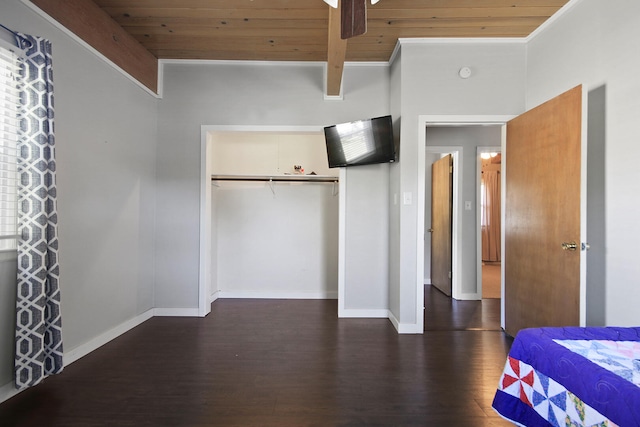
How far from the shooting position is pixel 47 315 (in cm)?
189

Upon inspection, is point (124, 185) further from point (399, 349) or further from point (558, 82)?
point (558, 82)

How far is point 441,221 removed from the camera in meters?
4.63

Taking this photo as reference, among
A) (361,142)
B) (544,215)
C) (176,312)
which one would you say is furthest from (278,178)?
(544,215)

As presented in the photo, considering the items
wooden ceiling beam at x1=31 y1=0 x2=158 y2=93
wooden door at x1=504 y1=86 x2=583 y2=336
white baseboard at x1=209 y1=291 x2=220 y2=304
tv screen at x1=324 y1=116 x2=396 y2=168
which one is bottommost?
white baseboard at x1=209 y1=291 x2=220 y2=304

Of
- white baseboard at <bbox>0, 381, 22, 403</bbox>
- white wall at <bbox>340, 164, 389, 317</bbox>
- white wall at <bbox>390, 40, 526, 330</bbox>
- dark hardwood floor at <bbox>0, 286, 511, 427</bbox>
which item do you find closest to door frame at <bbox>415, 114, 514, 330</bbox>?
white wall at <bbox>390, 40, 526, 330</bbox>

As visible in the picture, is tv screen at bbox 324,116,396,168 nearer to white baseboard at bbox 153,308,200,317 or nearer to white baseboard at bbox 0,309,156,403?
white baseboard at bbox 153,308,200,317

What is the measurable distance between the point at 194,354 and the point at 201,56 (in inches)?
113

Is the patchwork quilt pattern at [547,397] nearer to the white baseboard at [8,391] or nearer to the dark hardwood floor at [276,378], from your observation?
the dark hardwood floor at [276,378]

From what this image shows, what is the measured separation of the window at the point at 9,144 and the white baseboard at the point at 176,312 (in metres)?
1.72

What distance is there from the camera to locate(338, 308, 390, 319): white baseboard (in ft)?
10.8

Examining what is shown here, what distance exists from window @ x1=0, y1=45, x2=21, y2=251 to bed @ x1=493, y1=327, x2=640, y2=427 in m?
2.71

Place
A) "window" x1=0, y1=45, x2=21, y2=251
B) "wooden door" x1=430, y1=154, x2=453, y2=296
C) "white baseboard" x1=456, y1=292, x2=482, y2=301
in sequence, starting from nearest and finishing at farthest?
"window" x1=0, y1=45, x2=21, y2=251 → "white baseboard" x1=456, y1=292, x2=482, y2=301 → "wooden door" x1=430, y1=154, x2=453, y2=296

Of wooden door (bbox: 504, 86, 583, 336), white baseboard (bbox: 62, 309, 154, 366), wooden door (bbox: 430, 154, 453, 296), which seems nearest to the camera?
wooden door (bbox: 504, 86, 583, 336)

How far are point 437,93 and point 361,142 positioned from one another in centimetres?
82
